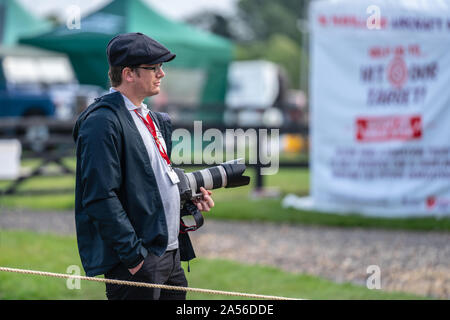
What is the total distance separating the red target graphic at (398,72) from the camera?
9648mm

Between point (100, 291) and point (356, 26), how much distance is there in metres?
5.76

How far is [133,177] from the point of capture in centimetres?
310

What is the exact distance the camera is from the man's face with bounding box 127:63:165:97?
126 inches

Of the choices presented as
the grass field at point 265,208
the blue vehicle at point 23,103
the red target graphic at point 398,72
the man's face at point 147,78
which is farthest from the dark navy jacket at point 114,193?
the blue vehicle at point 23,103

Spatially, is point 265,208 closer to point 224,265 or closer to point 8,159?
point 224,265

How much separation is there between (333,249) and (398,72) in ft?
10.5

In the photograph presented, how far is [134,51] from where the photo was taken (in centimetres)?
313

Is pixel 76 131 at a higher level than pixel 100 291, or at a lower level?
higher

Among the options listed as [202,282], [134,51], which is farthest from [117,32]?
[134,51]

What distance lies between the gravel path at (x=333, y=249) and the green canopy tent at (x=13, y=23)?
13.5 meters

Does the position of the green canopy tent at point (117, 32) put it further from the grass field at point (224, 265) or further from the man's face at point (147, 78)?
the man's face at point (147, 78)

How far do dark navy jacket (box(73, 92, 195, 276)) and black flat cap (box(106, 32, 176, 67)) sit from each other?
0.17 meters
